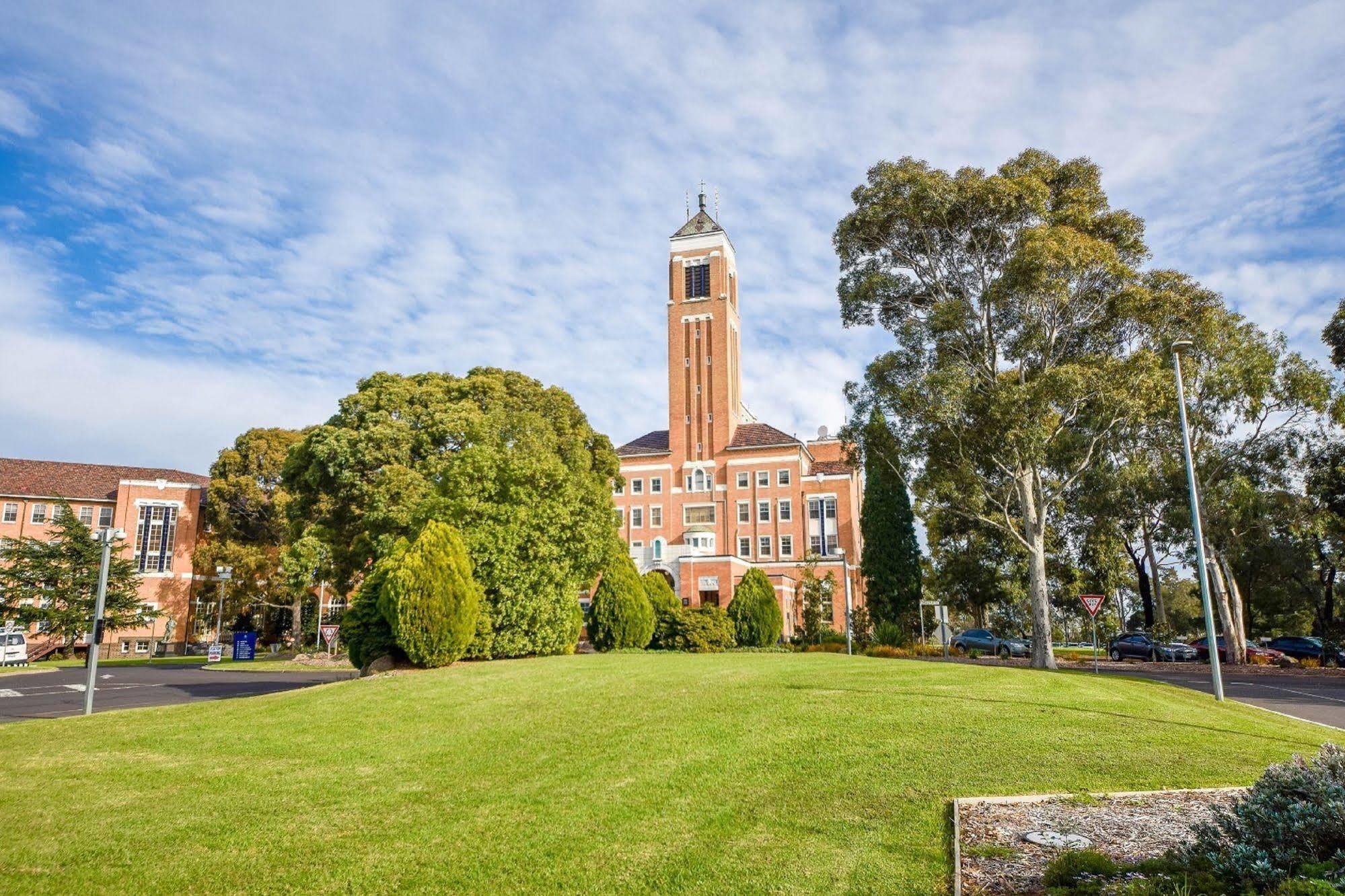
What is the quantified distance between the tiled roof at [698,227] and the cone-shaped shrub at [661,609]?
127 ft

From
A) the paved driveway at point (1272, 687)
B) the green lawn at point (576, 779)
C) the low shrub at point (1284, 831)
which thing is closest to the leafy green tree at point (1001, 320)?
the paved driveway at point (1272, 687)

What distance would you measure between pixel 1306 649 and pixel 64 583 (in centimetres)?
5877

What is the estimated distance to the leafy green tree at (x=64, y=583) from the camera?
124ft

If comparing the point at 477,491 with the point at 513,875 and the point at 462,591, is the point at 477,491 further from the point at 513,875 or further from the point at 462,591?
the point at 513,875

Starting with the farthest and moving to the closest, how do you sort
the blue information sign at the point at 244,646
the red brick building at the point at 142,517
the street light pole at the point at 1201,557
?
the red brick building at the point at 142,517 → the blue information sign at the point at 244,646 → the street light pole at the point at 1201,557

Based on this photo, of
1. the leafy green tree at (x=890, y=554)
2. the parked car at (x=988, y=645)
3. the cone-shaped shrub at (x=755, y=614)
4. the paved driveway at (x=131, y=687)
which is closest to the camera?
the paved driveway at (x=131, y=687)

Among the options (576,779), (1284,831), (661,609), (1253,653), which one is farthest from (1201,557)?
(1253,653)

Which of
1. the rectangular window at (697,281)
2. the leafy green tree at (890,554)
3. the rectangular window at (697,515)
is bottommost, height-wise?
Result: the leafy green tree at (890,554)

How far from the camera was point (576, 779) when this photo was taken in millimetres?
8398

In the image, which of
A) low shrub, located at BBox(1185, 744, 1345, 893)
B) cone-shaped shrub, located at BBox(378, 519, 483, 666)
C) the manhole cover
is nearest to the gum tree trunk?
cone-shaped shrub, located at BBox(378, 519, 483, 666)

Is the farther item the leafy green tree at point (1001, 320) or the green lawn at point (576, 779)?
the leafy green tree at point (1001, 320)

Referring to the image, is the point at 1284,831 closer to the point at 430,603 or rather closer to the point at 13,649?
the point at 430,603

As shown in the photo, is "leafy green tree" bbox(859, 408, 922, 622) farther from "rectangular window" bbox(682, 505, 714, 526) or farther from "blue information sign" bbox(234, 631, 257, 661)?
Answer: "blue information sign" bbox(234, 631, 257, 661)

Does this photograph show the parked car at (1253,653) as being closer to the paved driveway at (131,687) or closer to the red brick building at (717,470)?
the red brick building at (717,470)
